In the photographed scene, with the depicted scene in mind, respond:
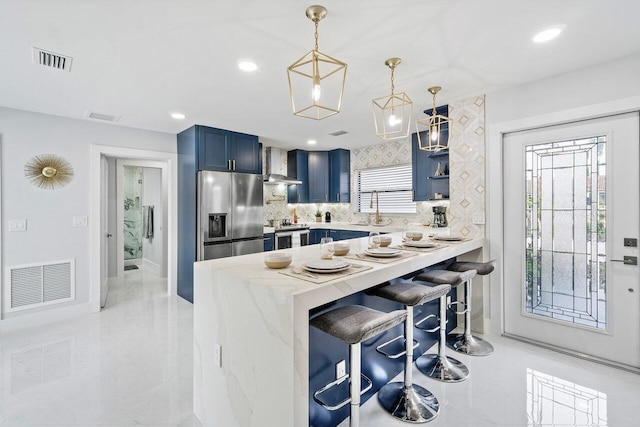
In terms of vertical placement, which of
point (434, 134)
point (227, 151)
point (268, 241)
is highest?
point (227, 151)

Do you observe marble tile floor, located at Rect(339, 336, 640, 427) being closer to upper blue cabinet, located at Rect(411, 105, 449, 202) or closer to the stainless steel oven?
upper blue cabinet, located at Rect(411, 105, 449, 202)

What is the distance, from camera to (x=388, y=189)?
568cm

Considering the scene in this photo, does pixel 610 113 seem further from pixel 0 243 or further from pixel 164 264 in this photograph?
pixel 164 264

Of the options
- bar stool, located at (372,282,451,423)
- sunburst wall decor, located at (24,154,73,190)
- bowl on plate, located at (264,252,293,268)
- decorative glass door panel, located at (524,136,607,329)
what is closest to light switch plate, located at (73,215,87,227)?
sunburst wall decor, located at (24,154,73,190)

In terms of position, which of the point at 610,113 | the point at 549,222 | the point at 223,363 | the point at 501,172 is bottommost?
the point at 223,363

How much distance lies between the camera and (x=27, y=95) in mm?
3033

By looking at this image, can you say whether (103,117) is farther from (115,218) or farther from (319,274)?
(319,274)

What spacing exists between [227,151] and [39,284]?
2.74m

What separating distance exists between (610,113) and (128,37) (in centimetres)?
367

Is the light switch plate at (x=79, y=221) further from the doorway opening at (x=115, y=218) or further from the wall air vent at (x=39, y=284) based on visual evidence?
the wall air vent at (x=39, y=284)

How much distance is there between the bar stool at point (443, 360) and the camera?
2.33 metres

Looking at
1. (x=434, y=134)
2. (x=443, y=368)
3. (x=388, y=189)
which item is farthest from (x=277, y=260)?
(x=388, y=189)

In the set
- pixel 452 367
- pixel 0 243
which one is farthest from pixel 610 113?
pixel 0 243

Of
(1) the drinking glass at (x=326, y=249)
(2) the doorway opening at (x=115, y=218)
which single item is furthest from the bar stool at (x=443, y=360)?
(2) the doorway opening at (x=115, y=218)
